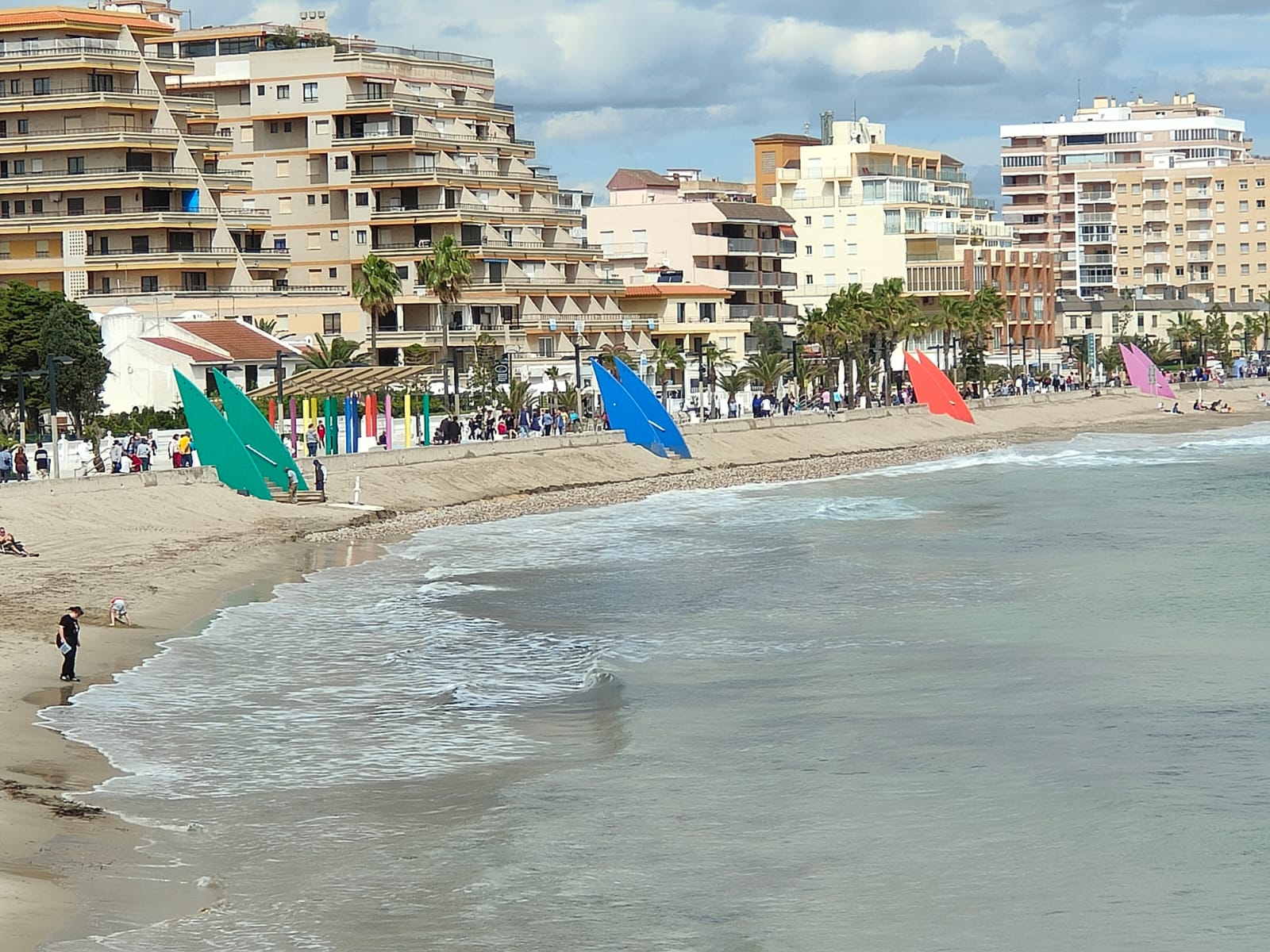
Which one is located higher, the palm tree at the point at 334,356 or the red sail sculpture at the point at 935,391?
the palm tree at the point at 334,356

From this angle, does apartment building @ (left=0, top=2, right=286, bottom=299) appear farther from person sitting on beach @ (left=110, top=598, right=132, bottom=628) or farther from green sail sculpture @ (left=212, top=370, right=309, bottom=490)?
person sitting on beach @ (left=110, top=598, right=132, bottom=628)

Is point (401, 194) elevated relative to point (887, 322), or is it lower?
elevated

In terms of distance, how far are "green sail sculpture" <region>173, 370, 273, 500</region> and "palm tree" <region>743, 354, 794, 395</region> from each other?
41892 millimetres

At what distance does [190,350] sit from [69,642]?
42893 mm

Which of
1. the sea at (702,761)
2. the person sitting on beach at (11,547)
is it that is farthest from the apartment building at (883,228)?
the person sitting on beach at (11,547)

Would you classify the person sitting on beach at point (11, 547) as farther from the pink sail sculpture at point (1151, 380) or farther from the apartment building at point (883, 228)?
the apartment building at point (883, 228)

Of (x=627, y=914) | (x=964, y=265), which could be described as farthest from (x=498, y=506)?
(x=964, y=265)

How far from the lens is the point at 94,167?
7681cm

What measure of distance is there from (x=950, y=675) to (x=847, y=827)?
7779mm

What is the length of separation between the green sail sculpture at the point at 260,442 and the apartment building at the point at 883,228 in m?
74.6

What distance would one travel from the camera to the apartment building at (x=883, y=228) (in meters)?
120

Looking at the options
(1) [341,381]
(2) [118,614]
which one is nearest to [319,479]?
(1) [341,381]

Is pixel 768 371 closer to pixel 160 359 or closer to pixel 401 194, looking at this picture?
pixel 401 194

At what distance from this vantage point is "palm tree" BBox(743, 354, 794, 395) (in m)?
85.8
